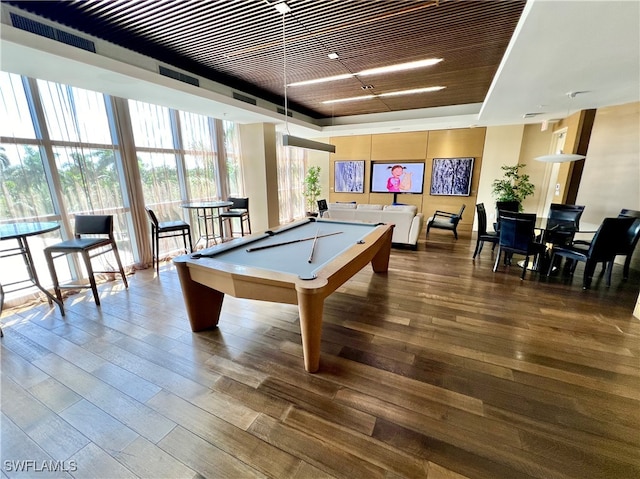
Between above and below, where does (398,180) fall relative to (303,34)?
below

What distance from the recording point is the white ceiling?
205 centimetres

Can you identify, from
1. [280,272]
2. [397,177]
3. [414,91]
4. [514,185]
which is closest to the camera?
[280,272]

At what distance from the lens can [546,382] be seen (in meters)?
1.93

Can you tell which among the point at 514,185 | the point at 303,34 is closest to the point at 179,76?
the point at 303,34

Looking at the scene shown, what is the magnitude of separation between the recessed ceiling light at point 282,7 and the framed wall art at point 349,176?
6.19 metres

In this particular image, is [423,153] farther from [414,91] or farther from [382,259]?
[382,259]

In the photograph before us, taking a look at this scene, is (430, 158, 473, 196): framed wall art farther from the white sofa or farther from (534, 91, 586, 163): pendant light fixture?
(534, 91, 586, 163): pendant light fixture

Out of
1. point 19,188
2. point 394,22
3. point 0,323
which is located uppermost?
point 394,22

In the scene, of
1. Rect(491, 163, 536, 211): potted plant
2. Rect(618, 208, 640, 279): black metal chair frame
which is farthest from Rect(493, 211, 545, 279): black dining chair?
Rect(491, 163, 536, 211): potted plant

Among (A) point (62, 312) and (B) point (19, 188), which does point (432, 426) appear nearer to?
(A) point (62, 312)

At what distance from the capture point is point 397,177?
809 centimetres

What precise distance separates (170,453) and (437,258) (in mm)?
4564

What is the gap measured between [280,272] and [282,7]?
7.89 ft

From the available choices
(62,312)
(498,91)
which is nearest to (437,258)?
(498,91)
